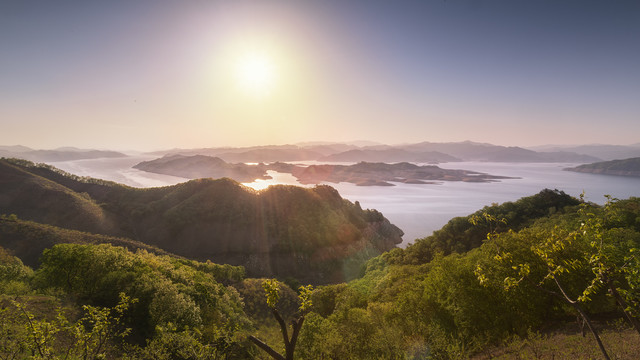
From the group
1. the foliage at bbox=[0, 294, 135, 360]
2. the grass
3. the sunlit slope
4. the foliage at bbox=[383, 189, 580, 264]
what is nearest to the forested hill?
the sunlit slope

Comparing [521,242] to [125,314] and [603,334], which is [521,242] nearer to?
[603,334]

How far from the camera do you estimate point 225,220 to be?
3452 inches

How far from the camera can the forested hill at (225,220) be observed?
79125 millimetres

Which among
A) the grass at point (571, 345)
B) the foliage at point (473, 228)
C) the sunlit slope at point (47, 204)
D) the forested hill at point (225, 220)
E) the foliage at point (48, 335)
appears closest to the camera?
the foliage at point (48, 335)

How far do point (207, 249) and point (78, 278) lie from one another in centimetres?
5319

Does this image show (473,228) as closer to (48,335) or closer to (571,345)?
(571,345)

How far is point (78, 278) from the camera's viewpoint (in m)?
29.1

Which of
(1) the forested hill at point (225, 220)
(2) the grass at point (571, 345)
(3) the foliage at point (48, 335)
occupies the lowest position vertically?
(1) the forested hill at point (225, 220)

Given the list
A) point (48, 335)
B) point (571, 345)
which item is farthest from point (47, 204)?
point (571, 345)

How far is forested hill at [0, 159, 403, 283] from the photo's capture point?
260ft

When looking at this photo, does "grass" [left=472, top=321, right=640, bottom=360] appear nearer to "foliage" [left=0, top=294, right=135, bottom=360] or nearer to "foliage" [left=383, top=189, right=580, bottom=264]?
"foliage" [left=0, top=294, right=135, bottom=360]

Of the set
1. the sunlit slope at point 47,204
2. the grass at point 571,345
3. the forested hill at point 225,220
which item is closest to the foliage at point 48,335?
the grass at point 571,345

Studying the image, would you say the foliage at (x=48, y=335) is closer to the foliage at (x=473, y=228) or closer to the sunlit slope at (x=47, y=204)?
the foliage at (x=473, y=228)

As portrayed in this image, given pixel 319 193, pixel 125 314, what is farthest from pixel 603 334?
pixel 319 193
